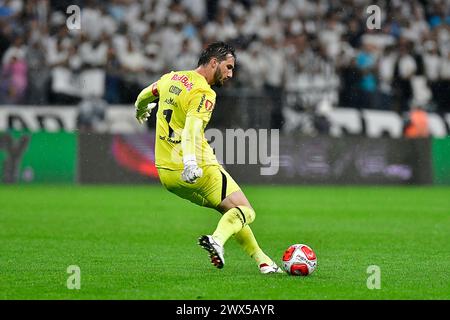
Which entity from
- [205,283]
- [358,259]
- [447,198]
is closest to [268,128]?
[447,198]

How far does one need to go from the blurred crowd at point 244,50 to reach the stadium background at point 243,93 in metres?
0.03

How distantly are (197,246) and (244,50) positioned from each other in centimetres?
1265

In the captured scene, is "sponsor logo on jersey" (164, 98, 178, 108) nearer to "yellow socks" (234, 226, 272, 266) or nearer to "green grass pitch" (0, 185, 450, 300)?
"yellow socks" (234, 226, 272, 266)

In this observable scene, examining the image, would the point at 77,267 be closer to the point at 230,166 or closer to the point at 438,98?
the point at 230,166

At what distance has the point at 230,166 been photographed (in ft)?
75.4

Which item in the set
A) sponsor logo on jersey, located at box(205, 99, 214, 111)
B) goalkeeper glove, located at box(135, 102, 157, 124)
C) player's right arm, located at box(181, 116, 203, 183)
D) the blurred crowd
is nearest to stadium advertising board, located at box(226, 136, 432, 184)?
the blurred crowd

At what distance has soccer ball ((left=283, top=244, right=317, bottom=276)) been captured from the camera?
387 inches

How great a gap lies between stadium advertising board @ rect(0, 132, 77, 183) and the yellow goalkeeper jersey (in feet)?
43.5

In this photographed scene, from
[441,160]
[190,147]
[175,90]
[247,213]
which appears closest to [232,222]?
[247,213]

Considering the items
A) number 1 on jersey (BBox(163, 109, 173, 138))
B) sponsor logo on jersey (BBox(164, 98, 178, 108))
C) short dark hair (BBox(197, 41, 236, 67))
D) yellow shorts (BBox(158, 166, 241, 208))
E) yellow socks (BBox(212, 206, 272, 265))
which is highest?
short dark hair (BBox(197, 41, 236, 67))

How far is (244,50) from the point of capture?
24688 millimetres

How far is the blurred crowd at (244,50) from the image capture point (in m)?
23.4

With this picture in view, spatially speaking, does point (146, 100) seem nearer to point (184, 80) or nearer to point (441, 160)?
point (184, 80)

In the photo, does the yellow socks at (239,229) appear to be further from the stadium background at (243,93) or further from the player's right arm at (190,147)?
the stadium background at (243,93)
